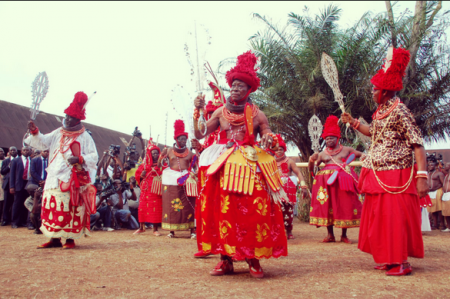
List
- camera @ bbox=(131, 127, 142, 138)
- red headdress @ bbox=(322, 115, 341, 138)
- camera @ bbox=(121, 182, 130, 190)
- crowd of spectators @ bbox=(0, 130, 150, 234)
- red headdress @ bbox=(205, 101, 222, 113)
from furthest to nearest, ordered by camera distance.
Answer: camera @ bbox=(131, 127, 142, 138), camera @ bbox=(121, 182, 130, 190), crowd of spectators @ bbox=(0, 130, 150, 234), red headdress @ bbox=(322, 115, 341, 138), red headdress @ bbox=(205, 101, 222, 113)

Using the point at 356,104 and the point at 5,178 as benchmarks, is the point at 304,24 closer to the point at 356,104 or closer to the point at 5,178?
the point at 356,104

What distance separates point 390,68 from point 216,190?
2478 mm

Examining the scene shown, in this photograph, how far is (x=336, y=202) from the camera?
24.4 feet

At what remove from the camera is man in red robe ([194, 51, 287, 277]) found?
4059 mm

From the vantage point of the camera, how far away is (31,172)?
10766mm

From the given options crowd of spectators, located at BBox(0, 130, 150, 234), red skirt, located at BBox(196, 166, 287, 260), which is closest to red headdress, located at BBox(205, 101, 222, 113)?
red skirt, located at BBox(196, 166, 287, 260)

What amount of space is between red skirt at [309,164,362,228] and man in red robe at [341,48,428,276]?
2.65 meters

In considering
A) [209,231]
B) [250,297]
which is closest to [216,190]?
[209,231]

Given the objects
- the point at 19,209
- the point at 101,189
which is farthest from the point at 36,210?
the point at 19,209

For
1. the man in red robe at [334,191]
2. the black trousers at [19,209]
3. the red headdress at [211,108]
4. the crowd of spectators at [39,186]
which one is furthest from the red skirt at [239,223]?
the black trousers at [19,209]

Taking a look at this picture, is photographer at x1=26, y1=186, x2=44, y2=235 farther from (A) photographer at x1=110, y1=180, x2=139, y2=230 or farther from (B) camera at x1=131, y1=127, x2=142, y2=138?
(B) camera at x1=131, y1=127, x2=142, y2=138

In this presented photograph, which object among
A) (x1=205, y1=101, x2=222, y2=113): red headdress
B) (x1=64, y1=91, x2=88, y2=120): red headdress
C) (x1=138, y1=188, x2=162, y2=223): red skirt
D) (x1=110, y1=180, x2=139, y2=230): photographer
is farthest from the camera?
(x1=110, y1=180, x2=139, y2=230): photographer

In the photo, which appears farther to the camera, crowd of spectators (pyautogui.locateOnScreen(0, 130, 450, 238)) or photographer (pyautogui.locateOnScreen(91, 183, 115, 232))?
crowd of spectators (pyautogui.locateOnScreen(0, 130, 450, 238))

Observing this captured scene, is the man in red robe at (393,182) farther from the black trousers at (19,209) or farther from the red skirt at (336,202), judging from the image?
the black trousers at (19,209)
